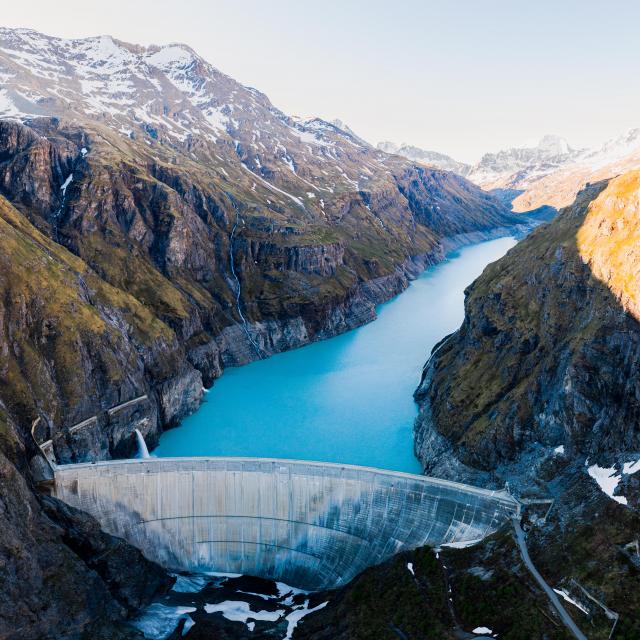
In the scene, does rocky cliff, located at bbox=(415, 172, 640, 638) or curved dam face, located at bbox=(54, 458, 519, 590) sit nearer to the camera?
rocky cliff, located at bbox=(415, 172, 640, 638)

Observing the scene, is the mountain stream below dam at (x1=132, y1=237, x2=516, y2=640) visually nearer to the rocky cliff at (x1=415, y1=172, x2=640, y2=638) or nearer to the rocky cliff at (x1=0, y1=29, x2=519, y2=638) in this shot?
the rocky cliff at (x1=0, y1=29, x2=519, y2=638)

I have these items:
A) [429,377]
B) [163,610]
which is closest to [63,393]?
[163,610]

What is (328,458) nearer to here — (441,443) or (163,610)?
(441,443)

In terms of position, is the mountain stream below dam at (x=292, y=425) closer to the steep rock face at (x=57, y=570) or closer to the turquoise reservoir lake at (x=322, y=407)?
Answer: the turquoise reservoir lake at (x=322, y=407)

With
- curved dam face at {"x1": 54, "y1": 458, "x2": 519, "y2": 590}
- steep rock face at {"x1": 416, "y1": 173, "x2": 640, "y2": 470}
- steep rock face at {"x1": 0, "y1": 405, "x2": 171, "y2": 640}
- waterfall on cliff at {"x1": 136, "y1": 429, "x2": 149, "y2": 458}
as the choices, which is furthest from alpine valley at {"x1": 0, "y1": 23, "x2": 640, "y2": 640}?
curved dam face at {"x1": 54, "y1": 458, "x2": 519, "y2": 590}

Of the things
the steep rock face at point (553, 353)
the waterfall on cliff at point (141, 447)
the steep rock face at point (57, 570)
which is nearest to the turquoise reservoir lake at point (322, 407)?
the waterfall on cliff at point (141, 447)
